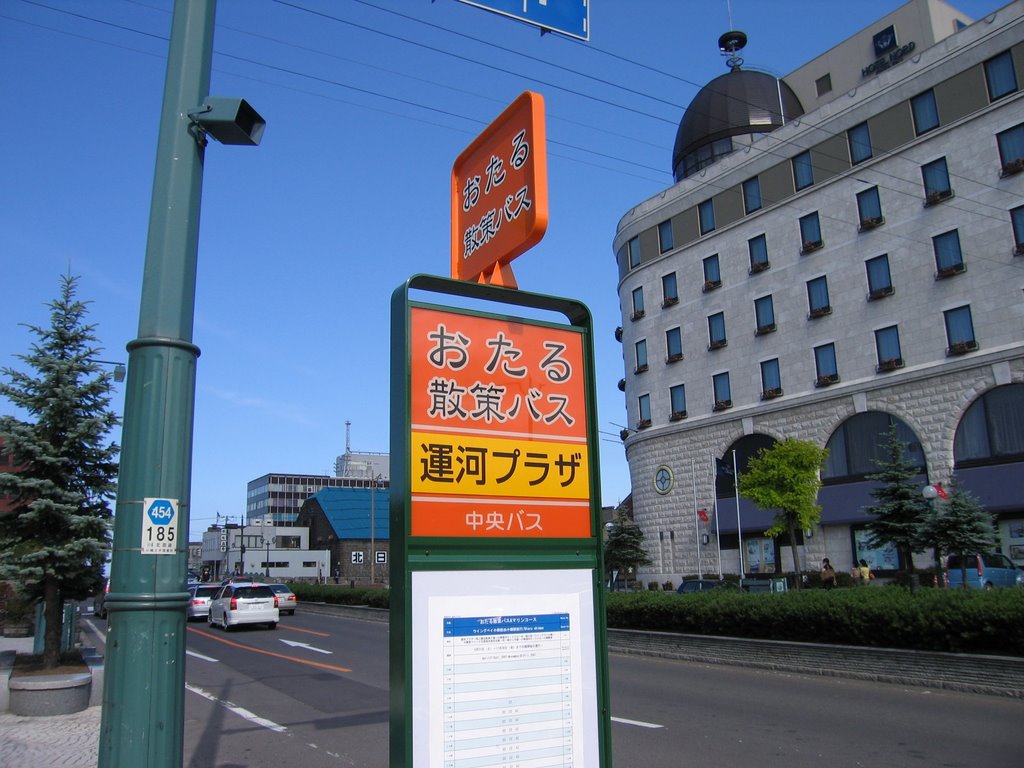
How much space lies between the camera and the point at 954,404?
2970 cm

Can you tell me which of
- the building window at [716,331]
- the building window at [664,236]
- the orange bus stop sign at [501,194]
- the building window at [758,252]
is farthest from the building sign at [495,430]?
the building window at [664,236]

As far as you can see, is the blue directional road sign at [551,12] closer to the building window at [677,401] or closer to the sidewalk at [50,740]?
the sidewalk at [50,740]

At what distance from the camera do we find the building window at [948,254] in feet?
98.6

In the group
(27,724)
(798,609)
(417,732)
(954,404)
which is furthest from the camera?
(954,404)

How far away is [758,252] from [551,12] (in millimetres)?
34913

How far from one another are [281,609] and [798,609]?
26.0 m

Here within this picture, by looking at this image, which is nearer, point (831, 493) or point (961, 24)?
point (831, 493)

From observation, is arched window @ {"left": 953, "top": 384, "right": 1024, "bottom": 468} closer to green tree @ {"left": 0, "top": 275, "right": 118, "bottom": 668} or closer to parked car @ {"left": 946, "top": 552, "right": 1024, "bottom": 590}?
parked car @ {"left": 946, "top": 552, "right": 1024, "bottom": 590}

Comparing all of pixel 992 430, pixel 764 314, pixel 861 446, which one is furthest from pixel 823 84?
pixel 992 430

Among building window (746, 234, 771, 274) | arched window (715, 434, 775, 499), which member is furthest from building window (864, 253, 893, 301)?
arched window (715, 434, 775, 499)

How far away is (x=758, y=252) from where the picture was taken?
3816 centimetres

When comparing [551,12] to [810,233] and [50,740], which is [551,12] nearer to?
[50,740]

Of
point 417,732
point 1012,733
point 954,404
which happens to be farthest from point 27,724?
point 954,404

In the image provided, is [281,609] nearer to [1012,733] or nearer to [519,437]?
[1012,733]
